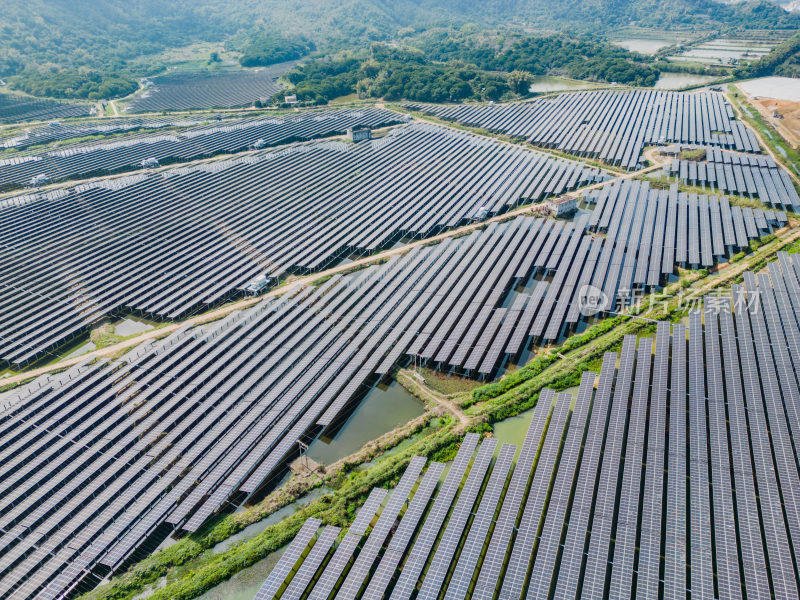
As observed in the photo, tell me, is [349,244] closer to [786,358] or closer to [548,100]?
[786,358]

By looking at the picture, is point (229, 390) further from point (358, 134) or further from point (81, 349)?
point (358, 134)

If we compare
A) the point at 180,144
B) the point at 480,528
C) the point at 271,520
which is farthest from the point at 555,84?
the point at 271,520

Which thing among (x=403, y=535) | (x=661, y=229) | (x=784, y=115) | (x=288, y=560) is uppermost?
(x=784, y=115)

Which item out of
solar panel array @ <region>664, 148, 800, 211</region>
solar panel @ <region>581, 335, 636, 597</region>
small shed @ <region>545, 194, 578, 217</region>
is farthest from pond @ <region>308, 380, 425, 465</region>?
solar panel array @ <region>664, 148, 800, 211</region>

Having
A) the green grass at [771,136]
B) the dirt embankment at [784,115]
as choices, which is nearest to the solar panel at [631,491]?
the green grass at [771,136]

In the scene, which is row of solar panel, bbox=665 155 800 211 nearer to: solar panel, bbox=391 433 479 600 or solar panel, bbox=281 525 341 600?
solar panel, bbox=391 433 479 600

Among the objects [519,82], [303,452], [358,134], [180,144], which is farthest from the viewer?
[519,82]

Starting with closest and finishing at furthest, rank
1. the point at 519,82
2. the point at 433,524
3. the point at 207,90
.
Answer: the point at 433,524
the point at 519,82
the point at 207,90
